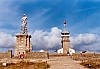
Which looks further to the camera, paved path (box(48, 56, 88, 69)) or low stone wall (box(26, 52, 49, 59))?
low stone wall (box(26, 52, 49, 59))

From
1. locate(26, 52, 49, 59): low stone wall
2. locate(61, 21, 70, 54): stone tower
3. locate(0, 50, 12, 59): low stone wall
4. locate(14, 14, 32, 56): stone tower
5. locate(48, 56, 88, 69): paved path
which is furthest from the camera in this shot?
locate(61, 21, 70, 54): stone tower

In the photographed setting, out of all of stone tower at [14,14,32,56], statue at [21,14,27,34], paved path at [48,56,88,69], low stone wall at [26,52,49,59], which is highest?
statue at [21,14,27,34]

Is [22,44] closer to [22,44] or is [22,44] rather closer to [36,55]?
[22,44]

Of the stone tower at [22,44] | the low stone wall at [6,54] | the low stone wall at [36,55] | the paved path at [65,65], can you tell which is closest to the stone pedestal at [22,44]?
the stone tower at [22,44]

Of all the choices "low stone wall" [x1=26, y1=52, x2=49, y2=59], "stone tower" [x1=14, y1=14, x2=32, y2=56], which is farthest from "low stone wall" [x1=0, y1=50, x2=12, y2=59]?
"low stone wall" [x1=26, y1=52, x2=49, y2=59]

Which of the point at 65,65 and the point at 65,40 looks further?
the point at 65,40

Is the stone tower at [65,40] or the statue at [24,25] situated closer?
the statue at [24,25]

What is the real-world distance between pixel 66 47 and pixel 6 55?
20.6 metres

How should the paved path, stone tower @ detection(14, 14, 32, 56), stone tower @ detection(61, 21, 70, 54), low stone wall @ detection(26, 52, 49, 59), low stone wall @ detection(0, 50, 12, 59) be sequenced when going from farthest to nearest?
1. stone tower @ detection(61, 21, 70, 54)
2. stone tower @ detection(14, 14, 32, 56)
3. low stone wall @ detection(0, 50, 12, 59)
4. low stone wall @ detection(26, 52, 49, 59)
5. the paved path

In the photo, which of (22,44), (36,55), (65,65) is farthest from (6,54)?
(65,65)

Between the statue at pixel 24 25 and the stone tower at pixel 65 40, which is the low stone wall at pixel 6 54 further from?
the stone tower at pixel 65 40

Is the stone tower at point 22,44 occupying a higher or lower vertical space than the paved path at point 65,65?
higher

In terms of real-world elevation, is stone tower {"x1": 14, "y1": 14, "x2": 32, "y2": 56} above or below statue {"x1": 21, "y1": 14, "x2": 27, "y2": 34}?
below

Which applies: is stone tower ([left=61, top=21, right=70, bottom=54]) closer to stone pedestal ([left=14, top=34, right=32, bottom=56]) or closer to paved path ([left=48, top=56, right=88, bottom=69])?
stone pedestal ([left=14, top=34, right=32, bottom=56])
